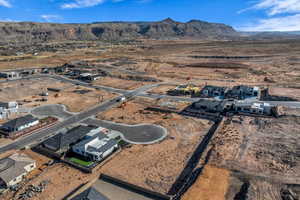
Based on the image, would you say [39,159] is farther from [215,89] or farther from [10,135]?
[215,89]

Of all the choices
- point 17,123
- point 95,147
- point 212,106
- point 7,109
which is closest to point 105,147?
point 95,147

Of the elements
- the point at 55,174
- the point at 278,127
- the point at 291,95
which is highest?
the point at 291,95

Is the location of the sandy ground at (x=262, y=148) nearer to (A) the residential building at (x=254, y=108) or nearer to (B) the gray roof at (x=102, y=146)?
(A) the residential building at (x=254, y=108)

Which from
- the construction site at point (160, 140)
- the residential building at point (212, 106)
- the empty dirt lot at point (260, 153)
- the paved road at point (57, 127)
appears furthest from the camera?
the residential building at point (212, 106)

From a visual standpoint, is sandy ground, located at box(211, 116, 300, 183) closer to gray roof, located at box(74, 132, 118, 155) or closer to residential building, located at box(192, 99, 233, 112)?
residential building, located at box(192, 99, 233, 112)

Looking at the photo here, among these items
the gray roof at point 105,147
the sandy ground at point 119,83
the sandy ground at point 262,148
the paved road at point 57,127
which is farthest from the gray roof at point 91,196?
the sandy ground at point 119,83

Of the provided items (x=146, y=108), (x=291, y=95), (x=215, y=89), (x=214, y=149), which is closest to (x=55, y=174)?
(x=214, y=149)

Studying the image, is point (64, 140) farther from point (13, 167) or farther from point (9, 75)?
point (9, 75)
